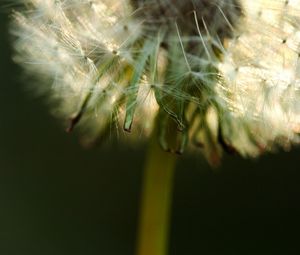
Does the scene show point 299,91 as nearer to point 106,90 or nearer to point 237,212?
point 106,90

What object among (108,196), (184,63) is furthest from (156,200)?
(108,196)

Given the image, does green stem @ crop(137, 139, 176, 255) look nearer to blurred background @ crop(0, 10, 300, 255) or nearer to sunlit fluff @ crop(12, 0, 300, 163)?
sunlit fluff @ crop(12, 0, 300, 163)

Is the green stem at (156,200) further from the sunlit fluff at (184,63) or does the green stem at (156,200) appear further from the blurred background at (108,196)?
the blurred background at (108,196)

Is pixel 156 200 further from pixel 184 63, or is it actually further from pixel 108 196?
pixel 108 196

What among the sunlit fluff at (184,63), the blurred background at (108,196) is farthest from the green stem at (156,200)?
the blurred background at (108,196)

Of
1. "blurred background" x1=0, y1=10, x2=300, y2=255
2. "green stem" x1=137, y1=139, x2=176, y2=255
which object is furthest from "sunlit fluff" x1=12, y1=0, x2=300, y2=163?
"blurred background" x1=0, y1=10, x2=300, y2=255

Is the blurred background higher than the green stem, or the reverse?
the blurred background
